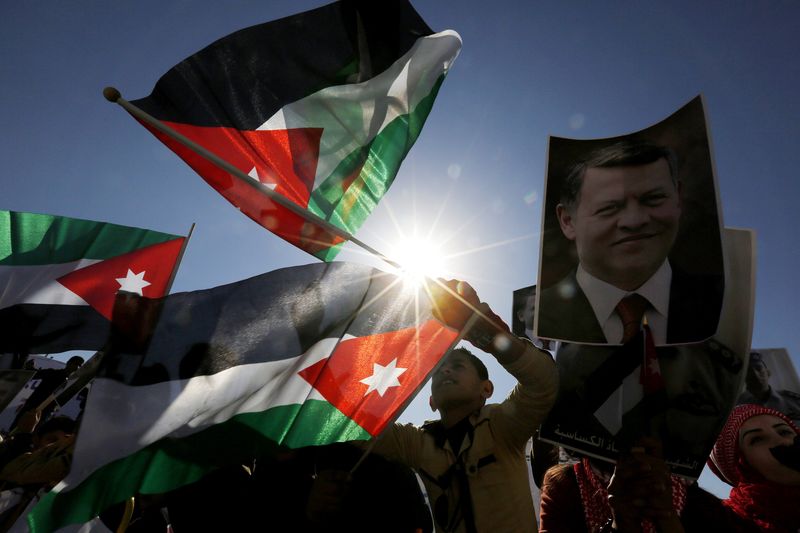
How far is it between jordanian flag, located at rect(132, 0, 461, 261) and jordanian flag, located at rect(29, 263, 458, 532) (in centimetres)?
57

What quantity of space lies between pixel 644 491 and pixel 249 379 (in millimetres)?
2012

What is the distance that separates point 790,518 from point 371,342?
2478 millimetres

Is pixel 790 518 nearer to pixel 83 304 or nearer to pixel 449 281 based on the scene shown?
→ pixel 449 281

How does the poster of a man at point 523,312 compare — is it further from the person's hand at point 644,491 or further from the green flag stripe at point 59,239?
the green flag stripe at point 59,239

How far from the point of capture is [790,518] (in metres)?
2.37

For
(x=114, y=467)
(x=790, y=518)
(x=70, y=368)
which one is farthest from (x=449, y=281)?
(x=70, y=368)

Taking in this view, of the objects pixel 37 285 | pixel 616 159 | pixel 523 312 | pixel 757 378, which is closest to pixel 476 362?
pixel 523 312

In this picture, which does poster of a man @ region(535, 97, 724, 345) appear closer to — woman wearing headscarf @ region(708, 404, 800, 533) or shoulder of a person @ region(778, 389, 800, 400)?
woman wearing headscarf @ region(708, 404, 800, 533)

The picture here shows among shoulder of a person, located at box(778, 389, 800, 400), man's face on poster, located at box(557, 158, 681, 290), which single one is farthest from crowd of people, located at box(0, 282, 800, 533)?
shoulder of a person, located at box(778, 389, 800, 400)

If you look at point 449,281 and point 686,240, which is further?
point 449,281

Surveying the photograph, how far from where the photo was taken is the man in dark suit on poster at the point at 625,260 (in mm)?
2229

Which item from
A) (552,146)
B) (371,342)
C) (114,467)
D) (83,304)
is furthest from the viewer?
(83,304)

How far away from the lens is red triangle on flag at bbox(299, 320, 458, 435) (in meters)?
2.75

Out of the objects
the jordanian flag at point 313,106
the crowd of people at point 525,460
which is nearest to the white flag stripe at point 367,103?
the jordanian flag at point 313,106
